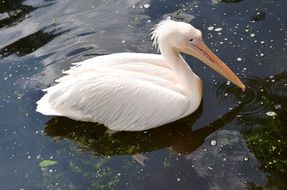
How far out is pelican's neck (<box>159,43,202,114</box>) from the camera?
4.13m

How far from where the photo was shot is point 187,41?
411cm

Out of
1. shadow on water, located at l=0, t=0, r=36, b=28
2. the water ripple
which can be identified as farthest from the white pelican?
shadow on water, located at l=0, t=0, r=36, b=28

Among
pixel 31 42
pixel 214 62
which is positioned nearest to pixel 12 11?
pixel 31 42

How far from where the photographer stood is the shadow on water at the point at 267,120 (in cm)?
373

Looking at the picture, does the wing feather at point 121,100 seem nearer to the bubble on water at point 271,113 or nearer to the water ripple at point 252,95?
the water ripple at point 252,95

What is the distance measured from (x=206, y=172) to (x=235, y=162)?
0.23 m

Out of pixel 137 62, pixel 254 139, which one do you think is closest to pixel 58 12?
pixel 137 62

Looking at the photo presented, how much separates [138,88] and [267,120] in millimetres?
1019

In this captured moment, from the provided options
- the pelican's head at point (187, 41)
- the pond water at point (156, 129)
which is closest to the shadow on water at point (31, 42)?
the pond water at point (156, 129)

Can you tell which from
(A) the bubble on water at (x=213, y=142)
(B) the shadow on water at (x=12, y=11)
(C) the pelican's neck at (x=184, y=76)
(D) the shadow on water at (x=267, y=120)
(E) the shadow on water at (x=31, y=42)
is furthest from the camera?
(B) the shadow on water at (x=12, y=11)

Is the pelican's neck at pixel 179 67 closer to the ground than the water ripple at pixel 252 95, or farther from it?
farther from it

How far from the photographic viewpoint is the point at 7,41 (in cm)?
537

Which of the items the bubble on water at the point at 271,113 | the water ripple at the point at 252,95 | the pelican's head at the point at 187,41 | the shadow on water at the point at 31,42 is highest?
the pelican's head at the point at 187,41

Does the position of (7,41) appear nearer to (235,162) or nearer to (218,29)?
(218,29)
